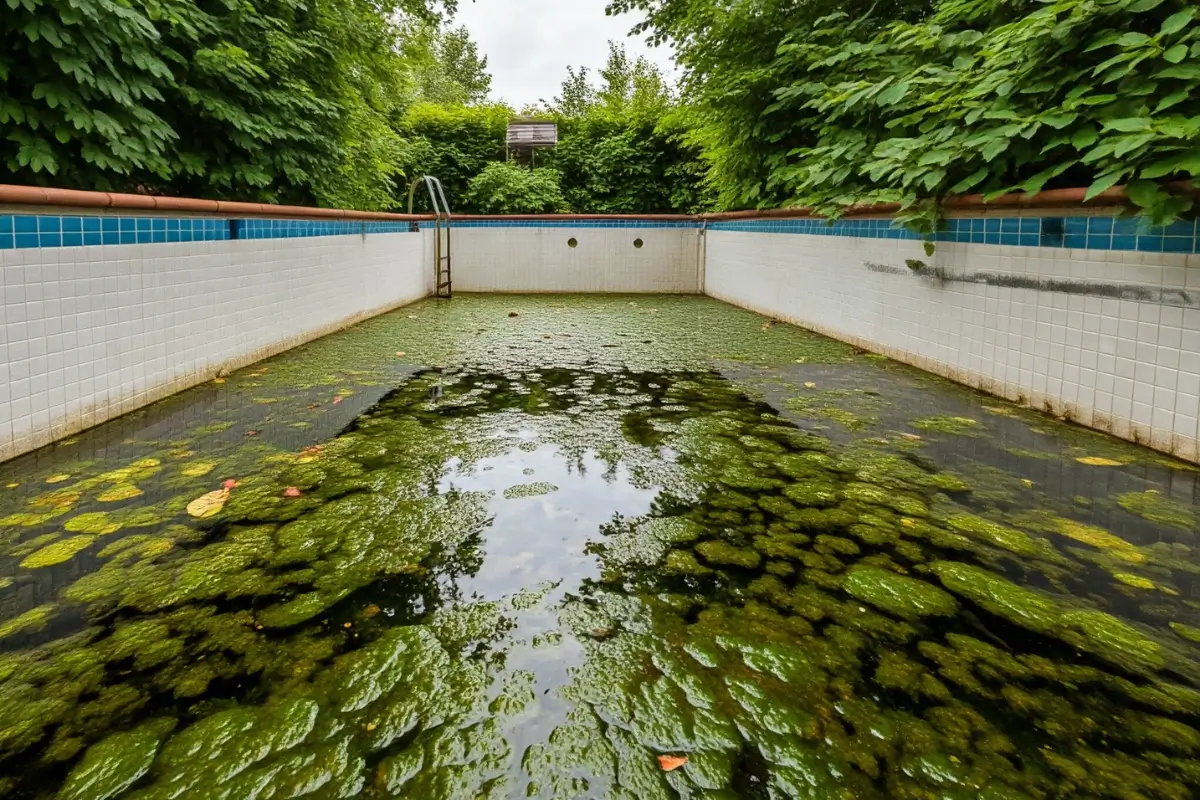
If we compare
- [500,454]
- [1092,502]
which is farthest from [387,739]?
[1092,502]

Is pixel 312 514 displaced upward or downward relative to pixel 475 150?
downward

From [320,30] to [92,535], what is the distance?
16.9 feet

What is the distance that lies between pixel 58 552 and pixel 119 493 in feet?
1.42

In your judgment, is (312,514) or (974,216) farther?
(974,216)

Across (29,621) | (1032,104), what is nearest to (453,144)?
(1032,104)

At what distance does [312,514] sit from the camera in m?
2.14

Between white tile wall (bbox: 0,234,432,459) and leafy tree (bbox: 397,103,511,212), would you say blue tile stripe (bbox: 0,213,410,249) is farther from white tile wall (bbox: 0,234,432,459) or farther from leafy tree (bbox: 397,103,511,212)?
leafy tree (bbox: 397,103,511,212)

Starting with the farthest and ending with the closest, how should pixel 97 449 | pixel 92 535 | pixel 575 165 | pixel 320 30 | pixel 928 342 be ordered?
pixel 575 165 < pixel 320 30 < pixel 928 342 < pixel 97 449 < pixel 92 535

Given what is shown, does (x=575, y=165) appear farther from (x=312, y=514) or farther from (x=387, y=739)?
(x=387, y=739)

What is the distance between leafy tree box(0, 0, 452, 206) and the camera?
334cm

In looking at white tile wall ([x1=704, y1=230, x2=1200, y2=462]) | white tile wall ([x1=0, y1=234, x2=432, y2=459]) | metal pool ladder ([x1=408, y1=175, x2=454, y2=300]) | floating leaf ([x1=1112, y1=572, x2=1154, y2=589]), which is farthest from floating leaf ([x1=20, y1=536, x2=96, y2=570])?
metal pool ladder ([x1=408, y1=175, x2=454, y2=300])

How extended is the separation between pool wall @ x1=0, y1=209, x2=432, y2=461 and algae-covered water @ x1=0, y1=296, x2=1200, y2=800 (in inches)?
7.9

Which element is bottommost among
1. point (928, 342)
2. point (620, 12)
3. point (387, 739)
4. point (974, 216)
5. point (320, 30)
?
point (387, 739)

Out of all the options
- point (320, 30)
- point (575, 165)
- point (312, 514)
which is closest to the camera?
point (312, 514)
